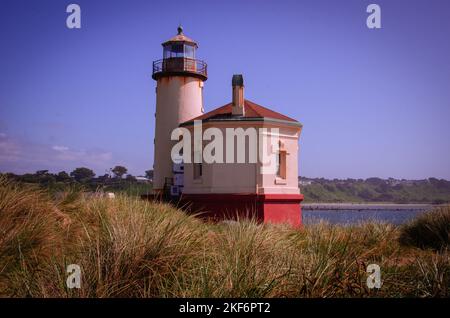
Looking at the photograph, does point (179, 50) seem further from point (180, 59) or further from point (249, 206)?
point (249, 206)

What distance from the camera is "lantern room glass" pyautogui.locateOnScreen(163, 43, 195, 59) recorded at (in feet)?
77.5

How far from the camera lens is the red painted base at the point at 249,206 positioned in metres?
19.2

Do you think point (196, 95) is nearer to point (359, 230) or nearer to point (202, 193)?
point (202, 193)

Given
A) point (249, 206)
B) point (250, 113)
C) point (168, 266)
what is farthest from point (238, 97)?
point (168, 266)

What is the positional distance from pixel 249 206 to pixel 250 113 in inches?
173

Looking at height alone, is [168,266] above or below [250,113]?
below

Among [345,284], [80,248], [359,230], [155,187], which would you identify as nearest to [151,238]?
[80,248]

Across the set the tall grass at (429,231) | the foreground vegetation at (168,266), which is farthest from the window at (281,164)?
the foreground vegetation at (168,266)

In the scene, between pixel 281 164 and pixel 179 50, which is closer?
pixel 281 164

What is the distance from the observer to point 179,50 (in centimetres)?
2366

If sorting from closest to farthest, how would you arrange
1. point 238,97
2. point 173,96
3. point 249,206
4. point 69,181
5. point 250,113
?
point 69,181 → point 249,206 → point 238,97 → point 250,113 → point 173,96

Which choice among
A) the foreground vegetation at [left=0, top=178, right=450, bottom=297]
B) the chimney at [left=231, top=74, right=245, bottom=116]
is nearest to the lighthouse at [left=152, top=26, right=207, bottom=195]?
the chimney at [left=231, top=74, right=245, bottom=116]

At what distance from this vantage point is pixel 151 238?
5.86 metres

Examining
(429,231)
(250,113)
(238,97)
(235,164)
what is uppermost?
(238,97)
